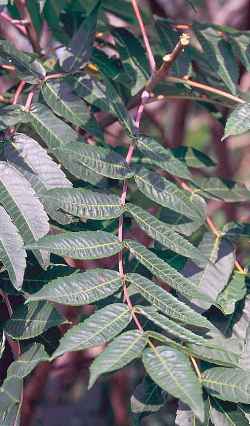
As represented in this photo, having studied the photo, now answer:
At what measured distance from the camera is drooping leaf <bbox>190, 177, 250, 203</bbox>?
38.5 inches

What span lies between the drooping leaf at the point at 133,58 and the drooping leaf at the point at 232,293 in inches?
10.1

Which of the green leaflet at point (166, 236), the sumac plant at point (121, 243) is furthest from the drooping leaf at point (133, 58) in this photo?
the green leaflet at point (166, 236)

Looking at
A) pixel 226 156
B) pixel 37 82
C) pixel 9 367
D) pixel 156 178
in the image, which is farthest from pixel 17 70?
pixel 226 156

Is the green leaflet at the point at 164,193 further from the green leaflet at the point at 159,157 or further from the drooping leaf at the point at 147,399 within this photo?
the drooping leaf at the point at 147,399

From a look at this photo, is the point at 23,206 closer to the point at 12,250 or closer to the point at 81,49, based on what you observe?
the point at 12,250

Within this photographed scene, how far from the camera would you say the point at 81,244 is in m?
0.72

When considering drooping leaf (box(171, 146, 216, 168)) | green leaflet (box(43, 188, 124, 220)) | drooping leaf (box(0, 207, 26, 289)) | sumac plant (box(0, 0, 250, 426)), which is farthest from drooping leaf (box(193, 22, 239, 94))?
drooping leaf (box(0, 207, 26, 289))

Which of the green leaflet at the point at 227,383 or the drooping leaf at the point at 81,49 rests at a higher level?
the drooping leaf at the point at 81,49

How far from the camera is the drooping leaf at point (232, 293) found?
791 millimetres

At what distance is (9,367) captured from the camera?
0.73m

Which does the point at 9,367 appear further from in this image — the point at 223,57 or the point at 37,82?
the point at 223,57

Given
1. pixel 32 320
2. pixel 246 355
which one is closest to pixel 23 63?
pixel 32 320

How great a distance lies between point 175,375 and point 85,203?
0.68 ft

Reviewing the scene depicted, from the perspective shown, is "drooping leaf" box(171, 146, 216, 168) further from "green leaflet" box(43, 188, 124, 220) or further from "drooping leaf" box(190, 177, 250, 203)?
"green leaflet" box(43, 188, 124, 220)
